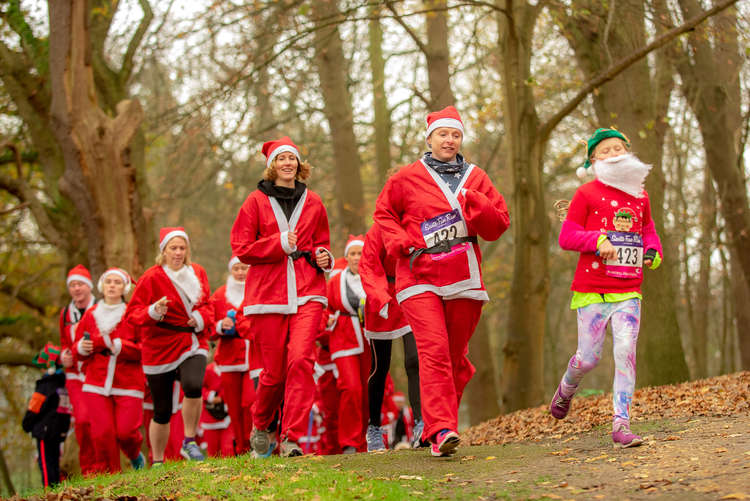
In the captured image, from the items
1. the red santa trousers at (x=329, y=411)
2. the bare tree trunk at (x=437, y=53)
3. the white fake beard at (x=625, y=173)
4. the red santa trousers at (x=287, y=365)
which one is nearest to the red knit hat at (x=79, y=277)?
the red santa trousers at (x=329, y=411)

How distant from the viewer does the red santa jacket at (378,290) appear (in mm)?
7004

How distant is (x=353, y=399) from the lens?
894 centimetres

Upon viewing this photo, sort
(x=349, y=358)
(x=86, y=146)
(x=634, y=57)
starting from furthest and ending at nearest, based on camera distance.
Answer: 1. (x=86, y=146)
2. (x=634, y=57)
3. (x=349, y=358)

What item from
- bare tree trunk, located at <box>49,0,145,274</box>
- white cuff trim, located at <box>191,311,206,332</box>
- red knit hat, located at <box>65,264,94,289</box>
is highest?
bare tree trunk, located at <box>49,0,145,274</box>

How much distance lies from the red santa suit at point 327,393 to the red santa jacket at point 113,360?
1.96 meters

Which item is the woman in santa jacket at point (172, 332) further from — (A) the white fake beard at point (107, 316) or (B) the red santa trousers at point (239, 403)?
(B) the red santa trousers at point (239, 403)

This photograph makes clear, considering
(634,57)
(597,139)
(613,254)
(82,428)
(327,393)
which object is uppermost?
(634,57)

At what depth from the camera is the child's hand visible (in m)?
6.47

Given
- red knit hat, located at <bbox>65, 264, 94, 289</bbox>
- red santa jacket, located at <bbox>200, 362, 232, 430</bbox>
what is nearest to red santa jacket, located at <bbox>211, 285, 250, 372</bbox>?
red santa jacket, located at <bbox>200, 362, 232, 430</bbox>

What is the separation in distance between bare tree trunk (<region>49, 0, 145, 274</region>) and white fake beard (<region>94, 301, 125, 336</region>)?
305 cm

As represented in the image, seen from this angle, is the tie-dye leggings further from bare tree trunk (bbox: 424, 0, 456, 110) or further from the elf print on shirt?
bare tree trunk (bbox: 424, 0, 456, 110)

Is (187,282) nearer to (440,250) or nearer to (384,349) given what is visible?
(384,349)

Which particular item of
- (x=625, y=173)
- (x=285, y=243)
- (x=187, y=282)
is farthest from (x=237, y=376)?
(x=625, y=173)

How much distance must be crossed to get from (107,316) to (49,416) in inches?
83.3
